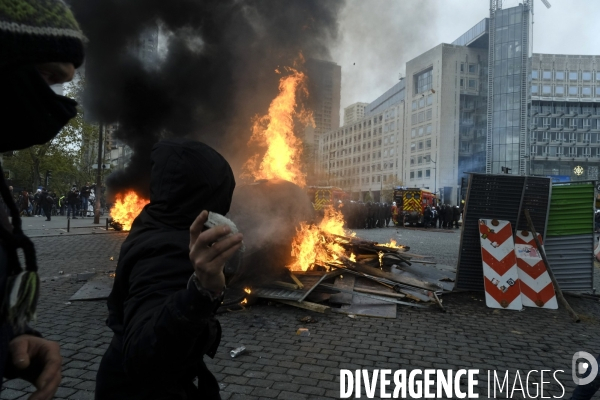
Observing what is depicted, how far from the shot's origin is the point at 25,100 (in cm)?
96

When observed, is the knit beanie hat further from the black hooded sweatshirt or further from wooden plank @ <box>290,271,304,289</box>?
wooden plank @ <box>290,271,304,289</box>

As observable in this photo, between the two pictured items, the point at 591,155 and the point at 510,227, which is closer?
the point at 510,227

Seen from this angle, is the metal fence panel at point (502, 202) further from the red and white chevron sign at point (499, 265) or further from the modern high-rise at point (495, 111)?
the modern high-rise at point (495, 111)

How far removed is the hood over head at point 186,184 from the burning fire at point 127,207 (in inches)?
574

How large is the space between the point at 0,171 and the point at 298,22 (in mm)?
14150

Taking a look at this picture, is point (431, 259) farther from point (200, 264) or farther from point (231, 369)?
point (200, 264)

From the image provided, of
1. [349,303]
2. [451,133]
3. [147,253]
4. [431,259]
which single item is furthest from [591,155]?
[147,253]

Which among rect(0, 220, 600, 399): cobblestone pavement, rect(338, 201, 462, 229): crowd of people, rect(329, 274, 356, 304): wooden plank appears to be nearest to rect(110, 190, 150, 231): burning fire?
rect(0, 220, 600, 399): cobblestone pavement

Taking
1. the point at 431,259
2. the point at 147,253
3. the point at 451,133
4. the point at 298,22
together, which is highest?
the point at 451,133

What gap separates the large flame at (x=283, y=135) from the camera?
11.2 m

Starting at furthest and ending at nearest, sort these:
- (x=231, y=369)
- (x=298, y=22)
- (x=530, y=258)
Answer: (x=298, y=22) < (x=530, y=258) < (x=231, y=369)

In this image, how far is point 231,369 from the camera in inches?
152

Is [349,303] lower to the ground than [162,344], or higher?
lower

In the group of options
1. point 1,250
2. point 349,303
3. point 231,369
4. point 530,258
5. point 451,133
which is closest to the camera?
point 1,250
